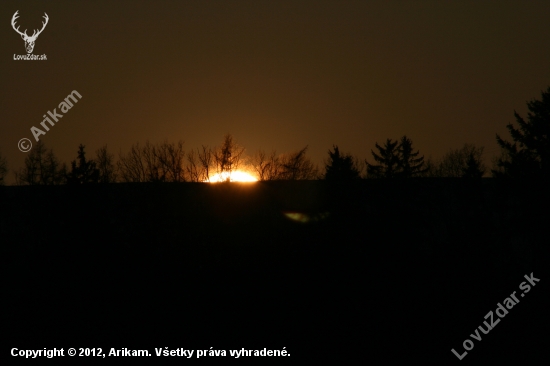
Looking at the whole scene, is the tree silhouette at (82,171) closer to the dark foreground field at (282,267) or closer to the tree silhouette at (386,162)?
the dark foreground field at (282,267)

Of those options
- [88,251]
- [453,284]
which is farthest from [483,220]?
[88,251]

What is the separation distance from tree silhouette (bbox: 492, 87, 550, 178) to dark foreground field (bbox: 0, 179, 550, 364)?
3269 mm

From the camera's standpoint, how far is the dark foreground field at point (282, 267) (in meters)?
19.3

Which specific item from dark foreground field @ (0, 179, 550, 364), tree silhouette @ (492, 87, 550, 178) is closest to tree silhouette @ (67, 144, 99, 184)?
dark foreground field @ (0, 179, 550, 364)

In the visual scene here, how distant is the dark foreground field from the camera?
19.3m

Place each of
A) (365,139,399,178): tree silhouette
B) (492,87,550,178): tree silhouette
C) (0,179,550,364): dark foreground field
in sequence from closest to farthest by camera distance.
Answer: (0,179,550,364): dark foreground field
(492,87,550,178): tree silhouette
(365,139,399,178): tree silhouette

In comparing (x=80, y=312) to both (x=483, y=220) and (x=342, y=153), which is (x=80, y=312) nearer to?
(x=483, y=220)

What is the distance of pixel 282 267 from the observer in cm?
2686

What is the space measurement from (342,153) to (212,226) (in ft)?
92.5

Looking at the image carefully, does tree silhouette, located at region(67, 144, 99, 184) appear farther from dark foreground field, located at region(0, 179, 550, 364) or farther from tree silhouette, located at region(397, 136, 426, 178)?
tree silhouette, located at region(397, 136, 426, 178)

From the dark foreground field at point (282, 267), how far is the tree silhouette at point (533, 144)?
327 cm

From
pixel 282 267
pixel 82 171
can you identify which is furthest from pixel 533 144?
pixel 82 171

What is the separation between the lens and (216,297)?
24656mm

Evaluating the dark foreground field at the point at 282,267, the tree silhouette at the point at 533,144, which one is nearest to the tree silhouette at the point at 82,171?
the dark foreground field at the point at 282,267
